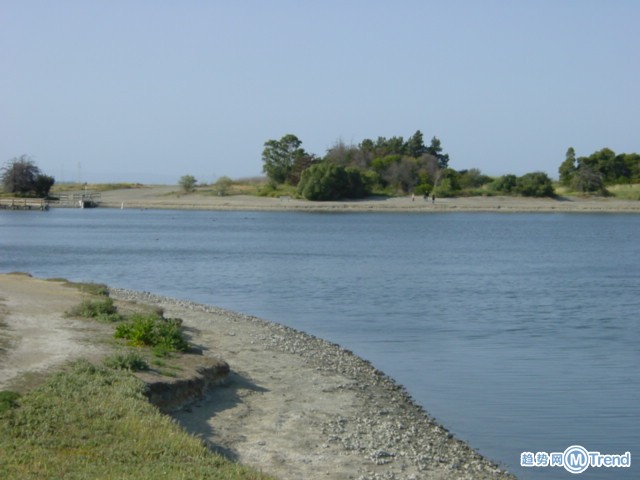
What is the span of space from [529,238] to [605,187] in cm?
5179

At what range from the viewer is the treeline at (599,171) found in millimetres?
111688

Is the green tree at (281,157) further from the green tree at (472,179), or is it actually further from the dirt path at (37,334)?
the dirt path at (37,334)

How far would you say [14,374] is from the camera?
41.2 feet

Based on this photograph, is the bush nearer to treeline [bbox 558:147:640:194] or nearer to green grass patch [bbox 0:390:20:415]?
green grass patch [bbox 0:390:20:415]

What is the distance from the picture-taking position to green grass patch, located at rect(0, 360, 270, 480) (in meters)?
8.92

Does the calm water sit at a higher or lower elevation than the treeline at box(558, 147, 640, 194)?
lower

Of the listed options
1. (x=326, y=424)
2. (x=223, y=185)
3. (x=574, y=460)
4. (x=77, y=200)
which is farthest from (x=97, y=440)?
(x=223, y=185)

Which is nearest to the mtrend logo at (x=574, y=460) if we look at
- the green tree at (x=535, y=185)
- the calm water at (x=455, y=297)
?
the calm water at (x=455, y=297)

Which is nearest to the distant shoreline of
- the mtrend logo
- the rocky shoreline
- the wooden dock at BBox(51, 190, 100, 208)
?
the wooden dock at BBox(51, 190, 100, 208)

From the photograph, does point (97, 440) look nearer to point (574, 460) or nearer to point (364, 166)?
point (574, 460)

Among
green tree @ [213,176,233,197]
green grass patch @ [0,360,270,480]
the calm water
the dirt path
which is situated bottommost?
the calm water

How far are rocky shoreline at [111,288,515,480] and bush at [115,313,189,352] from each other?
123 centimetres

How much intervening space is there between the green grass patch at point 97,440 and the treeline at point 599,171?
10584cm

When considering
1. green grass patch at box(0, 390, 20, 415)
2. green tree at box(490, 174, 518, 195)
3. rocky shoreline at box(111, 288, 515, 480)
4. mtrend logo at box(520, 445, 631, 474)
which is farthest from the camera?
green tree at box(490, 174, 518, 195)
